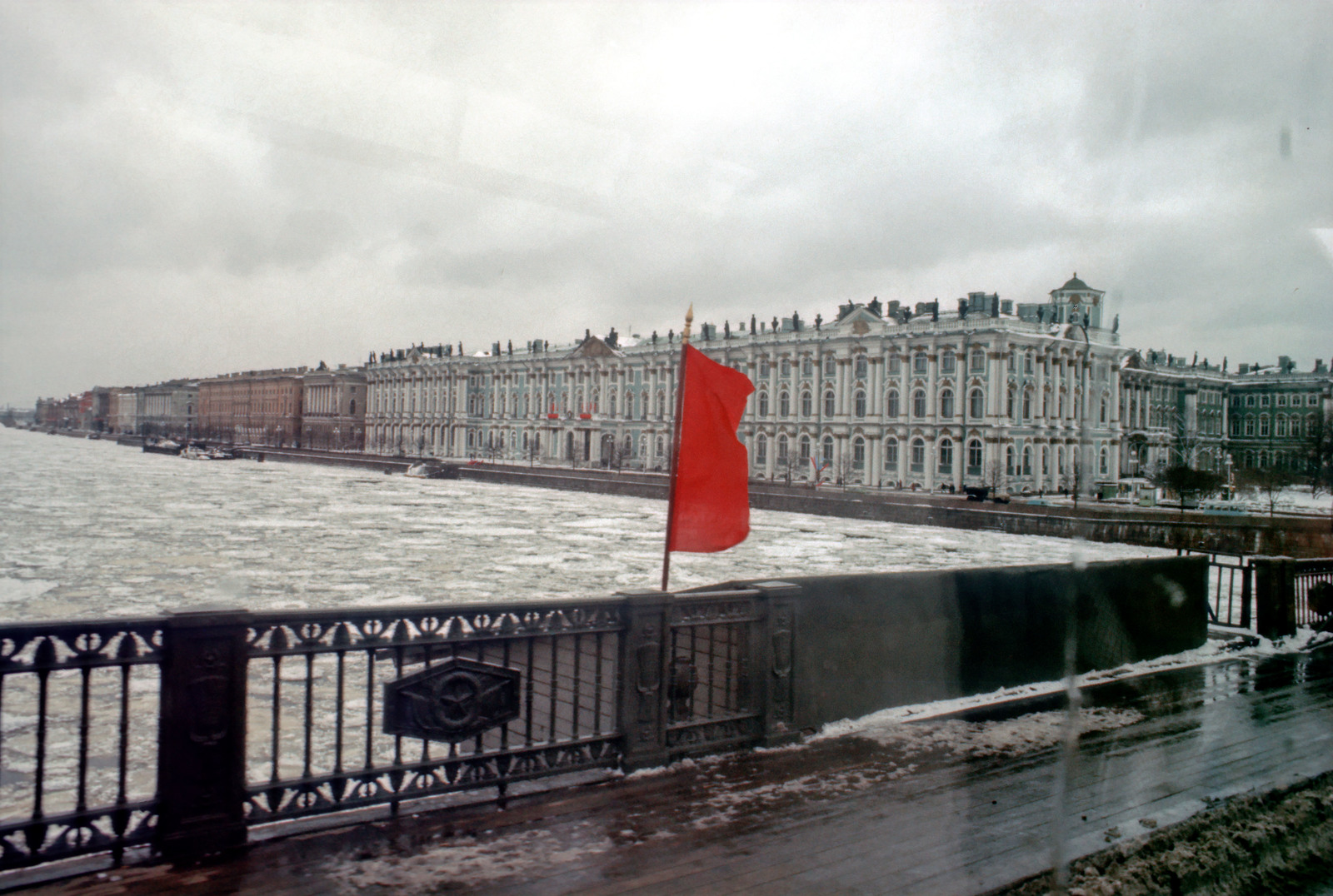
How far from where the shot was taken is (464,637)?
432 centimetres

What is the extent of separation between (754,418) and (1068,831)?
50.1 meters

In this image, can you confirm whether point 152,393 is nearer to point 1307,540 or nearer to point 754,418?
point 754,418

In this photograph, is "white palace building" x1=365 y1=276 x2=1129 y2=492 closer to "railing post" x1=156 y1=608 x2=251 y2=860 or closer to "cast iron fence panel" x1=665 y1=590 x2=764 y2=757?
"cast iron fence panel" x1=665 y1=590 x2=764 y2=757

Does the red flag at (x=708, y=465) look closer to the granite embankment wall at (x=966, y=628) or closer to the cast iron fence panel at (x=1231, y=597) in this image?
the granite embankment wall at (x=966, y=628)

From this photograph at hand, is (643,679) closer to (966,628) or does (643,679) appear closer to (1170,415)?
(966,628)

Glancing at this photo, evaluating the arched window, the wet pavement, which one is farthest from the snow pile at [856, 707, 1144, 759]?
the arched window

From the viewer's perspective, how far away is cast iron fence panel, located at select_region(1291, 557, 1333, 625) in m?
9.96

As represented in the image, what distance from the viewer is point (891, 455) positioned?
52.9 metres

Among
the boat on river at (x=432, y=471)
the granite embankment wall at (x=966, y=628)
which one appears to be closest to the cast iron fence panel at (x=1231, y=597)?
the granite embankment wall at (x=966, y=628)

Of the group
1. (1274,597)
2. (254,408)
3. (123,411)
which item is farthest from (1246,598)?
(123,411)

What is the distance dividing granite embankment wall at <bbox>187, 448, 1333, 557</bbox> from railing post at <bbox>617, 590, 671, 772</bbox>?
10814mm

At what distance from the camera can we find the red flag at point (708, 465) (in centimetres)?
555

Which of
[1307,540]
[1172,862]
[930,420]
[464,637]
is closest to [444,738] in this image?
[464,637]

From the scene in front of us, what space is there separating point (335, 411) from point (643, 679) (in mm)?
115444
